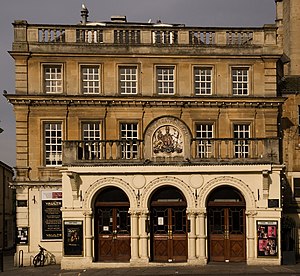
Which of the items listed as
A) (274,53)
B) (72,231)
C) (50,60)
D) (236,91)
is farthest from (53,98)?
(274,53)

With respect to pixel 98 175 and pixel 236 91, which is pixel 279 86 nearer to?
pixel 236 91

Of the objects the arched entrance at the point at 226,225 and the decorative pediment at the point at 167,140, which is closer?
the decorative pediment at the point at 167,140

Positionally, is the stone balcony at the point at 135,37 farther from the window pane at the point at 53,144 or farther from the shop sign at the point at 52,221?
the shop sign at the point at 52,221

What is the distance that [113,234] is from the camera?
109ft

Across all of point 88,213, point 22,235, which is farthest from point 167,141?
point 22,235

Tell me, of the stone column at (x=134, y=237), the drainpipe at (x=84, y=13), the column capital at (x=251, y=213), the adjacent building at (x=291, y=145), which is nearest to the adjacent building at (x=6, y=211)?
the drainpipe at (x=84, y=13)

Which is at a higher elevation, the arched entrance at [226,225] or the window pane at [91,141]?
the window pane at [91,141]

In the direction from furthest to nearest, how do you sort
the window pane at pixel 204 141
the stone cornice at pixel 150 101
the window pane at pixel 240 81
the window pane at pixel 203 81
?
1. the window pane at pixel 240 81
2. the window pane at pixel 203 81
3. the stone cornice at pixel 150 101
4. the window pane at pixel 204 141

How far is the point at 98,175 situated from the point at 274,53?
41.6ft

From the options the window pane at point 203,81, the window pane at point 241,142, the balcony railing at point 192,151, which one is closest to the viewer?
the balcony railing at point 192,151

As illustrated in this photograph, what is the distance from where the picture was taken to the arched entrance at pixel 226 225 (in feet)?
108

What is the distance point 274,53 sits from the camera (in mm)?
37625

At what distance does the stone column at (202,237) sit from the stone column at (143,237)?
2613 millimetres

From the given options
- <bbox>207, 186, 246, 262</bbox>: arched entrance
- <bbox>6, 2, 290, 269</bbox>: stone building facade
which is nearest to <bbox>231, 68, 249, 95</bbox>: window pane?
<bbox>6, 2, 290, 269</bbox>: stone building facade
